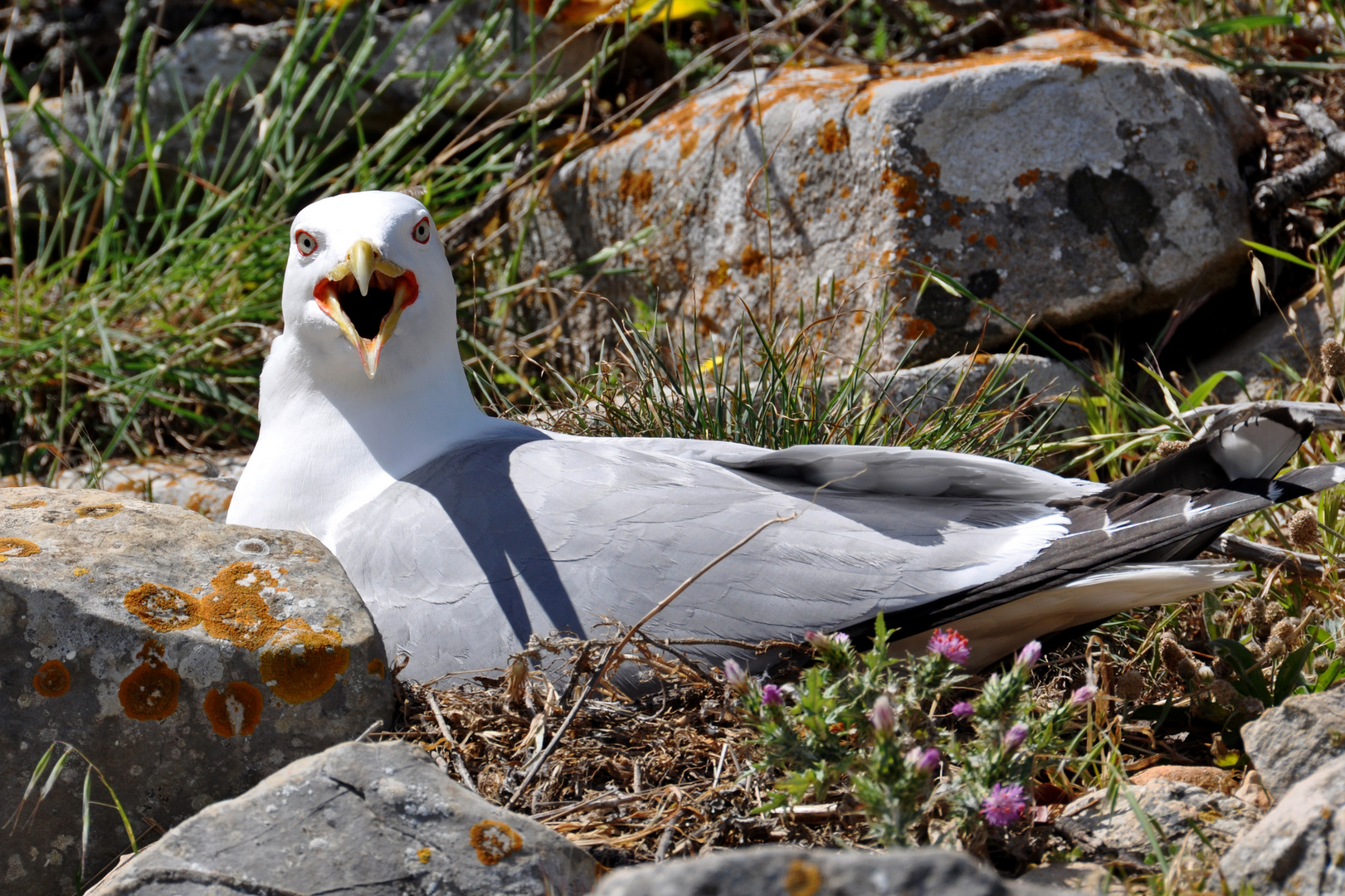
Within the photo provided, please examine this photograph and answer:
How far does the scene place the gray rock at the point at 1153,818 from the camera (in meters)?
1.66

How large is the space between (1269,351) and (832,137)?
1.50 metres

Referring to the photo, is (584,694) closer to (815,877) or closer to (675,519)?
(675,519)

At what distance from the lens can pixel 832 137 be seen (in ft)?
12.0

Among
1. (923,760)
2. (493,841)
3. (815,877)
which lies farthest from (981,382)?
(815,877)

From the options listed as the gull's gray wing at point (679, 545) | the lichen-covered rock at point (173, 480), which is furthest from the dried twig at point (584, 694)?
the lichen-covered rock at point (173, 480)

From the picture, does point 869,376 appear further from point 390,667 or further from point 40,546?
point 40,546

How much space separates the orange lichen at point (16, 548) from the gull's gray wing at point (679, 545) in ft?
1.94

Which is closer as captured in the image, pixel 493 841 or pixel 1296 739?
pixel 493 841

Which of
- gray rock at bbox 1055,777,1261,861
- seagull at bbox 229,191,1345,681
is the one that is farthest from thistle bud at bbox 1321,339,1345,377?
gray rock at bbox 1055,777,1261,861

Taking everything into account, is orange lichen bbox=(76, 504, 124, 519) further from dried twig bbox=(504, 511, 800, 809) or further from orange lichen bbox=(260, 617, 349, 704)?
dried twig bbox=(504, 511, 800, 809)

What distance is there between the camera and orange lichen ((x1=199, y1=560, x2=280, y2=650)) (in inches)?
73.5

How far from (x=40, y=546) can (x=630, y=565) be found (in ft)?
3.31

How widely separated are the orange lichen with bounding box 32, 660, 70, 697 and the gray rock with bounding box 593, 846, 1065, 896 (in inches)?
44.9

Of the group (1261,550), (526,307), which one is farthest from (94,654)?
(526,307)
